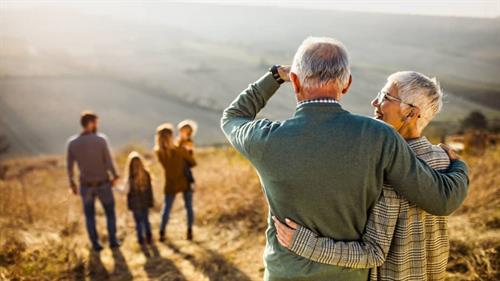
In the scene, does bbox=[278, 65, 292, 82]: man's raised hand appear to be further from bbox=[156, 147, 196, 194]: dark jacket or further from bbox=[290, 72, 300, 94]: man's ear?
bbox=[156, 147, 196, 194]: dark jacket

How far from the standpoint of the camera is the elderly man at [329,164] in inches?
62.1

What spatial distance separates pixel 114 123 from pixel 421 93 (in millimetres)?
27606

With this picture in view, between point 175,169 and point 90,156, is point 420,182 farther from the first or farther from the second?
point 90,156

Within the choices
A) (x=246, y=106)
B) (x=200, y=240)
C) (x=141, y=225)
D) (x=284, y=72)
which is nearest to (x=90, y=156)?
(x=141, y=225)

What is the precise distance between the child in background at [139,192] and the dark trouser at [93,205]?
0.25 meters

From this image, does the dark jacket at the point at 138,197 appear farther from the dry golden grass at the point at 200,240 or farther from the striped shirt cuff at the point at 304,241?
the striped shirt cuff at the point at 304,241

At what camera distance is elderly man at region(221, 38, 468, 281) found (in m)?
1.58

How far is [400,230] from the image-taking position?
1762 millimetres

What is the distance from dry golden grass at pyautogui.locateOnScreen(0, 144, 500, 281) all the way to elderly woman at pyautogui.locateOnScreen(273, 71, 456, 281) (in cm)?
233

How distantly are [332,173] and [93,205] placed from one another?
15.3ft

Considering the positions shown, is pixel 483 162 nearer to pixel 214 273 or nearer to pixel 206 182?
pixel 214 273

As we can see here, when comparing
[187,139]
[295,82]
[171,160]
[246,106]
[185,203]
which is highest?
[295,82]

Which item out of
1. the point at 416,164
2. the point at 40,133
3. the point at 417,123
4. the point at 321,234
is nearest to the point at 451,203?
the point at 416,164

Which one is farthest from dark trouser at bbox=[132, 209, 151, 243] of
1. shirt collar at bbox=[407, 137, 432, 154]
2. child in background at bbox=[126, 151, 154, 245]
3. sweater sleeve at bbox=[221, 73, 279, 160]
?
shirt collar at bbox=[407, 137, 432, 154]
